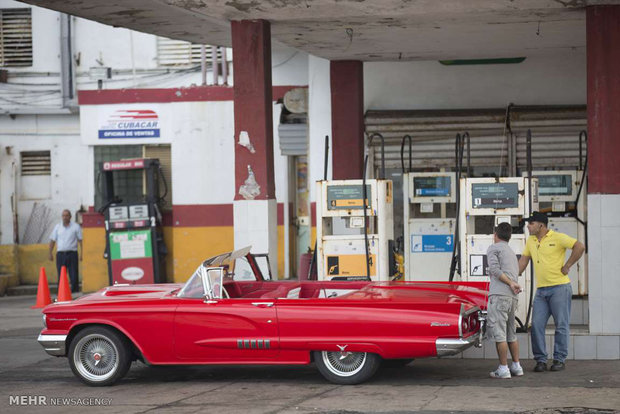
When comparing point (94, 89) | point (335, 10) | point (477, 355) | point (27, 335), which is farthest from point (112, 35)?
point (477, 355)

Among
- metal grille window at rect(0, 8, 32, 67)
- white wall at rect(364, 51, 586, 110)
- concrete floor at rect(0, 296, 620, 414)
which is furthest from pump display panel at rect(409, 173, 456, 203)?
metal grille window at rect(0, 8, 32, 67)

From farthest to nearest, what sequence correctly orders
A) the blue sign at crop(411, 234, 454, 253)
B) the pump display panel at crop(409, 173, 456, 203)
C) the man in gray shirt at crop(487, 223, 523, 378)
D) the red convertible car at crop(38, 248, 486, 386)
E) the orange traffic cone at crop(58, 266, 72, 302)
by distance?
the orange traffic cone at crop(58, 266, 72, 302) → the blue sign at crop(411, 234, 454, 253) → the pump display panel at crop(409, 173, 456, 203) → the man in gray shirt at crop(487, 223, 523, 378) → the red convertible car at crop(38, 248, 486, 386)

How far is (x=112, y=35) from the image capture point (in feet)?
75.0

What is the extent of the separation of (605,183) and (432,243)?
444cm

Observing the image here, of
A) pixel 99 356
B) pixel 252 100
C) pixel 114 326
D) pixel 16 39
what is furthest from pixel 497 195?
pixel 16 39

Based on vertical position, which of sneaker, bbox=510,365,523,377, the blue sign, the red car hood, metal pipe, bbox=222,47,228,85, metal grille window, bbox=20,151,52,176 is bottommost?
sneaker, bbox=510,365,523,377

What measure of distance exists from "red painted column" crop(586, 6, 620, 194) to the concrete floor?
2.01m

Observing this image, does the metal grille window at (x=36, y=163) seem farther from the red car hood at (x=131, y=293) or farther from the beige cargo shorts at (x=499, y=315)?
the beige cargo shorts at (x=499, y=315)

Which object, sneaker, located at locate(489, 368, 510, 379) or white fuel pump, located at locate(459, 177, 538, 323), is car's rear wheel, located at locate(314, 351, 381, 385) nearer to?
sneaker, located at locate(489, 368, 510, 379)

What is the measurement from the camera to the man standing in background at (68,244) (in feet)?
66.3

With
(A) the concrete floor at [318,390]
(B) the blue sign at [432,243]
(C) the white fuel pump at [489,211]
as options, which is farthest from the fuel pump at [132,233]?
(C) the white fuel pump at [489,211]

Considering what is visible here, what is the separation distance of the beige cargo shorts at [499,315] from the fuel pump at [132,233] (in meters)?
10.8

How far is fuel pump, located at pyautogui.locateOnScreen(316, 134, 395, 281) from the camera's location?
13180mm

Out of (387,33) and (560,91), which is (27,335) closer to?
(387,33)
